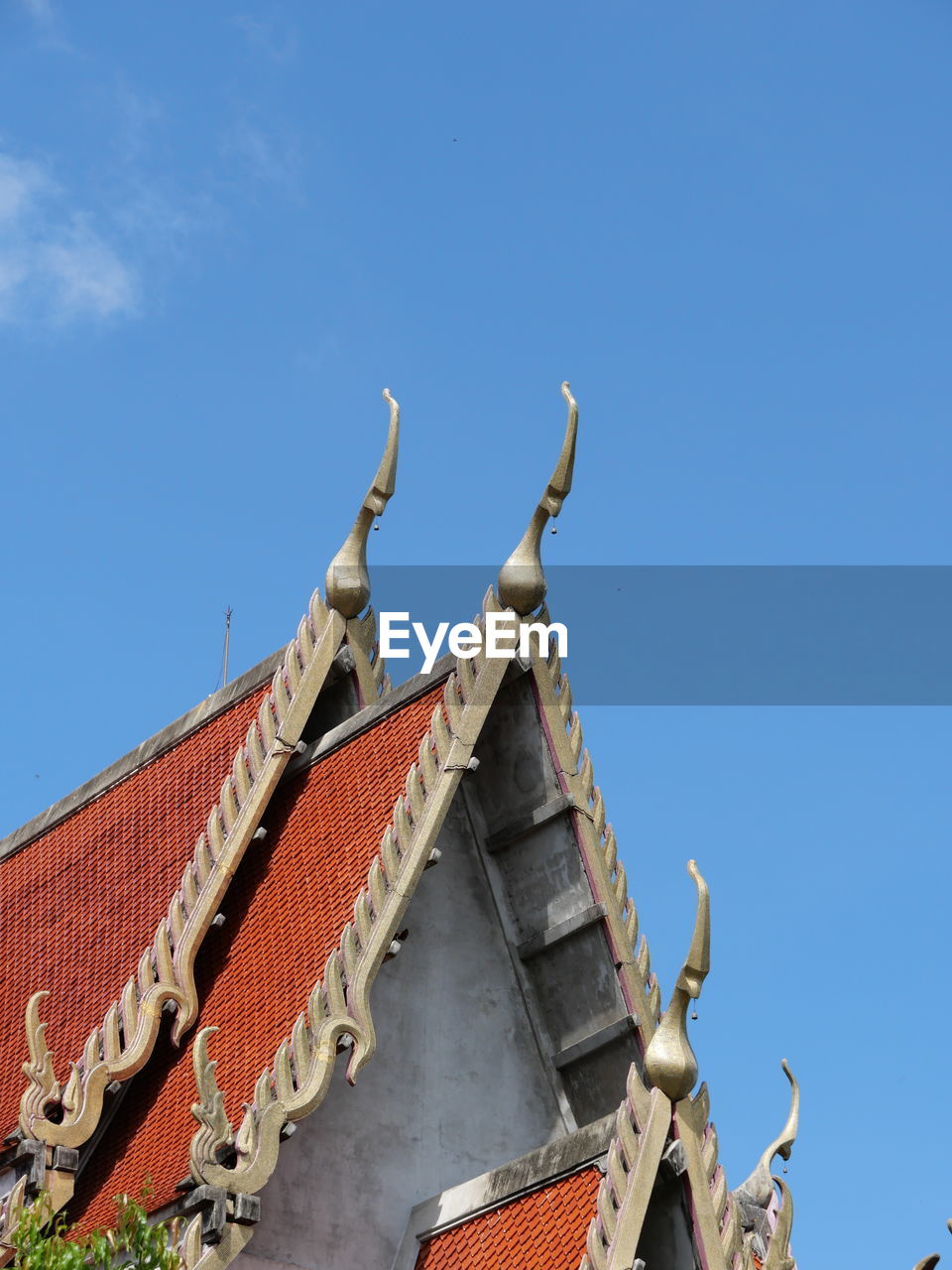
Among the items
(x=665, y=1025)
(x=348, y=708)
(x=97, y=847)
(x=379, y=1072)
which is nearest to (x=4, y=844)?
(x=97, y=847)

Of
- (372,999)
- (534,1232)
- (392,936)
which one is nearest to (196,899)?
(372,999)

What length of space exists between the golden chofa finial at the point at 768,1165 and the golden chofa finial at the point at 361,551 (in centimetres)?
449

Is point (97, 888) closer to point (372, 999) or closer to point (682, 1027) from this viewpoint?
point (372, 999)

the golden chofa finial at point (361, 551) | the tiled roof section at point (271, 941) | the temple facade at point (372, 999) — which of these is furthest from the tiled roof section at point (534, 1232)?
the golden chofa finial at point (361, 551)

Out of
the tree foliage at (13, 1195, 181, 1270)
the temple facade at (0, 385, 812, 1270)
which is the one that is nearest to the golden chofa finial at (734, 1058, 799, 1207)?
the temple facade at (0, 385, 812, 1270)

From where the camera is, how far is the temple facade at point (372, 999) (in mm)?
14188

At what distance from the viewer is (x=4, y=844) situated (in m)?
20.2

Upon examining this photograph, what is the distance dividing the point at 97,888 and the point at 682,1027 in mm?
5516

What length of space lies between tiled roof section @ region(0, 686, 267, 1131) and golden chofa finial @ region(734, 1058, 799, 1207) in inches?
179

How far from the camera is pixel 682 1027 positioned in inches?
557

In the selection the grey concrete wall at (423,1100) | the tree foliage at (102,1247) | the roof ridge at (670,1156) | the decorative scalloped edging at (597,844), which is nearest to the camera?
the tree foliage at (102,1247)

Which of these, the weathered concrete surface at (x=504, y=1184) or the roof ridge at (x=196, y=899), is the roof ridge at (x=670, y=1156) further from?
the roof ridge at (x=196, y=899)

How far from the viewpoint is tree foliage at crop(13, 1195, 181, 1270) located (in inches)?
492

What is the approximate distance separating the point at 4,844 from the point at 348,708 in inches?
150
